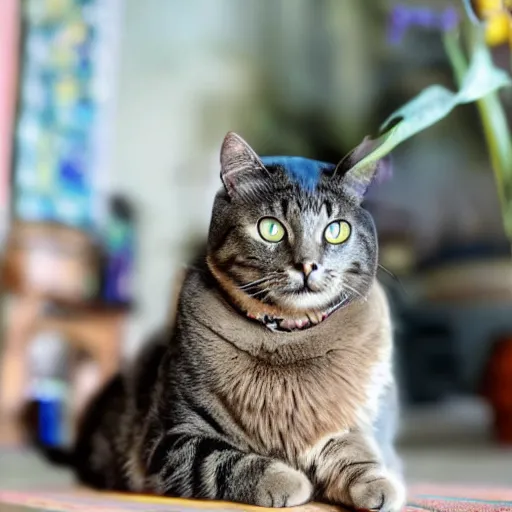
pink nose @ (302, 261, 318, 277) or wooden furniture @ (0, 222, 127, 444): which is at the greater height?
pink nose @ (302, 261, 318, 277)

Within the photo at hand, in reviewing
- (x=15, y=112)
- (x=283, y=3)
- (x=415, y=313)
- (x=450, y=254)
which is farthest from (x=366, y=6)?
(x=15, y=112)

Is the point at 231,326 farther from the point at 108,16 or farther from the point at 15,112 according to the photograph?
the point at 108,16

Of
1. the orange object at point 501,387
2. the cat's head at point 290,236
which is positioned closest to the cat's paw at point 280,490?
the cat's head at point 290,236

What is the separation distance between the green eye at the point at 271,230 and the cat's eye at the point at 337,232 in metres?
0.03

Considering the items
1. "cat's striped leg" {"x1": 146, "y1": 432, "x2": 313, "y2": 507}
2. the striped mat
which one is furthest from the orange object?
"cat's striped leg" {"x1": 146, "y1": 432, "x2": 313, "y2": 507}

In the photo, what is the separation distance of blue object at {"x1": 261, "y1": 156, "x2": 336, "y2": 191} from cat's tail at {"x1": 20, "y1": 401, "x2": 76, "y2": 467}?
47 centimetres

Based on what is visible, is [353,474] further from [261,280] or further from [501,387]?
[501,387]

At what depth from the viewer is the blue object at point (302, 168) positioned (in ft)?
1.53

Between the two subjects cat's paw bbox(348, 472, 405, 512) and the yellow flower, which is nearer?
cat's paw bbox(348, 472, 405, 512)

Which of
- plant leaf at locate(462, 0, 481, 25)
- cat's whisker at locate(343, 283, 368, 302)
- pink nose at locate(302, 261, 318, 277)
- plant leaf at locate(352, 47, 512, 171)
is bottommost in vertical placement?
cat's whisker at locate(343, 283, 368, 302)

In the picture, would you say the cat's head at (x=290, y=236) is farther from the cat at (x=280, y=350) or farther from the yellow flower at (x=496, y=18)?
the yellow flower at (x=496, y=18)

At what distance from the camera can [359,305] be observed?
48 centimetres

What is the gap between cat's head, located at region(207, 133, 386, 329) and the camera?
45cm

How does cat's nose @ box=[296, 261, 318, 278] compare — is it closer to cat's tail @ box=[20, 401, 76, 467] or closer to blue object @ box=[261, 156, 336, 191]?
blue object @ box=[261, 156, 336, 191]
